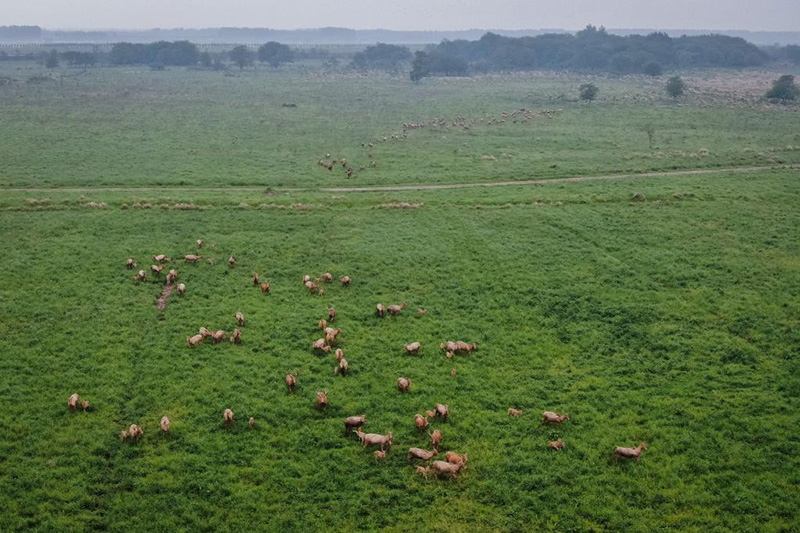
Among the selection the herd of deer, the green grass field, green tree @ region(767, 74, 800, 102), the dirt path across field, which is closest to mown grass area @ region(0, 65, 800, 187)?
the green grass field

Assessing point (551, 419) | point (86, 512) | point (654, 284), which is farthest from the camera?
point (654, 284)

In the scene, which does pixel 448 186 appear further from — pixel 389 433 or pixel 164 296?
pixel 389 433

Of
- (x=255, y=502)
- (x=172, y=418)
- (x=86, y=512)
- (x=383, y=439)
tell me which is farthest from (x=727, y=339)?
(x=86, y=512)

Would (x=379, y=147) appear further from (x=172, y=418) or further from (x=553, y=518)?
(x=553, y=518)

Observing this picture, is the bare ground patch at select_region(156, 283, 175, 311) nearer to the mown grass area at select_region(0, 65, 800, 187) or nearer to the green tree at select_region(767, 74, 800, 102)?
the mown grass area at select_region(0, 65, 800, 187)

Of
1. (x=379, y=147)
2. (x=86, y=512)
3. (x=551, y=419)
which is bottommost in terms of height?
(x=86, y=512)

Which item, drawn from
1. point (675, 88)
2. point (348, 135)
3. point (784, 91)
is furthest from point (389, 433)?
point (784, 91)
